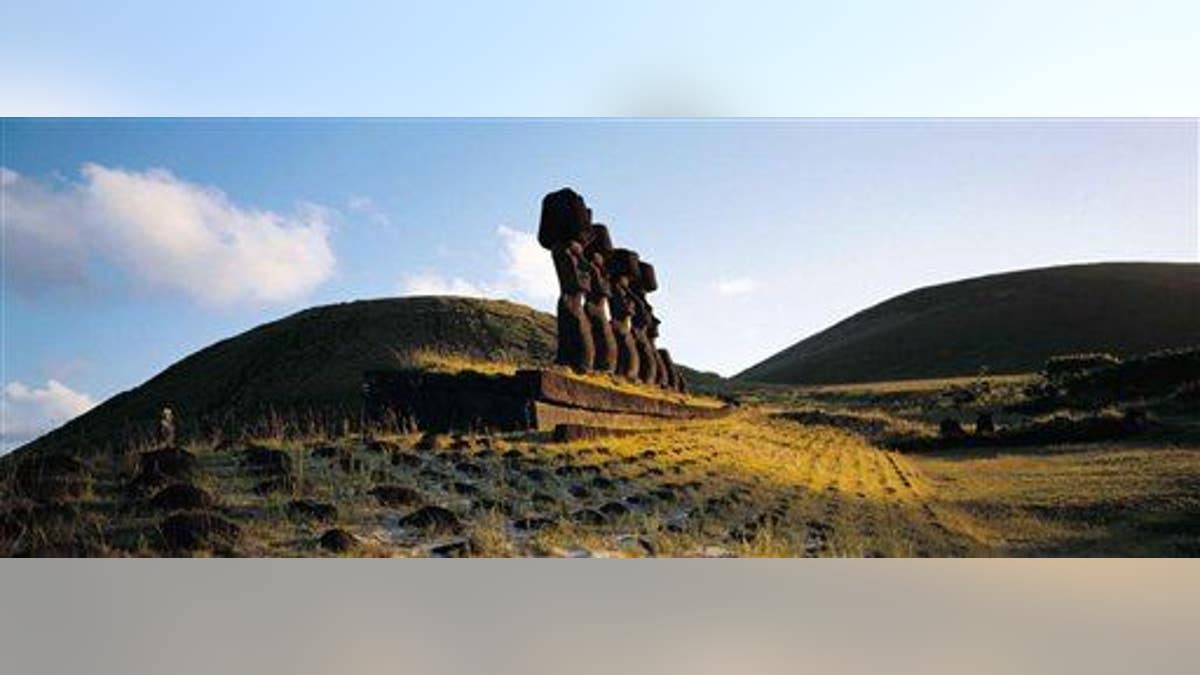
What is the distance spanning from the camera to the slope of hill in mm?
19750

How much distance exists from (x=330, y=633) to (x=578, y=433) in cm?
556

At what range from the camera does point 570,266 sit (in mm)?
13914

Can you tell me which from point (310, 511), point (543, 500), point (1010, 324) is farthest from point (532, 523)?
point (1010, 324)

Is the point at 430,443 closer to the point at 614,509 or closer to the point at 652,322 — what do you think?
the point at 614,509

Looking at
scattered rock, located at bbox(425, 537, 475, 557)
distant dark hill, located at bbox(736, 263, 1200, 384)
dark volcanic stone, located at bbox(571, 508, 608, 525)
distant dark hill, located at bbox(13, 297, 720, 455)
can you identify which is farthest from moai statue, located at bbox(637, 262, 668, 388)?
scattered rock, located at bbox(425, 537, 475, 557)

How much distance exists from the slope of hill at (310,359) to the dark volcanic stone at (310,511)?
7.16m

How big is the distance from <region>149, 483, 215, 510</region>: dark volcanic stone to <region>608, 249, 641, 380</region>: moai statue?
7691 mm

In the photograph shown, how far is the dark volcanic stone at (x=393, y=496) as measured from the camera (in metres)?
9.49

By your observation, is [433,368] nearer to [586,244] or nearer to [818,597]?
[586,244]

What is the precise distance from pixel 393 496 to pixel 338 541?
90cm

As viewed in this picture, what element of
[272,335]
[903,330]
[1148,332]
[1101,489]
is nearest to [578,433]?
[1101,489]

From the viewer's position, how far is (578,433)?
12.0 meters

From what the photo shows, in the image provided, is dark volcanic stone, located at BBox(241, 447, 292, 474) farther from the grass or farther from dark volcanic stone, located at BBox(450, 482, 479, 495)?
dark volcanic stone, located at BBox(450, 482, 479, 495)

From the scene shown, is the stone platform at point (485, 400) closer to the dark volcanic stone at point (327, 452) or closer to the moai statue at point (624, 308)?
the dark volcanic stone at point (327, 452)
